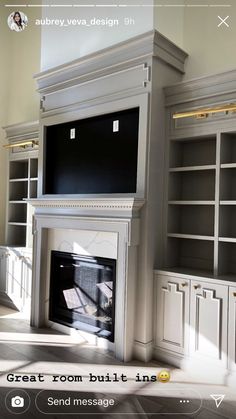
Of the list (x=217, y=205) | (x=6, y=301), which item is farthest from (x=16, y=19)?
(x=6, y=301)

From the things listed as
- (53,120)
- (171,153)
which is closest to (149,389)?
(171,153)

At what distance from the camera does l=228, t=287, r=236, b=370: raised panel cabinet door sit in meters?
2.17

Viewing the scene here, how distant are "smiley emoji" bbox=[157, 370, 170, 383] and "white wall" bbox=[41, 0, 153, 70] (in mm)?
2280

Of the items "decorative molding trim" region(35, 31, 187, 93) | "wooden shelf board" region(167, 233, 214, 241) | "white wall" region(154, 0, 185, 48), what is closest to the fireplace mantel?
"wooden shelf board" region(167, 233, 214, 241)

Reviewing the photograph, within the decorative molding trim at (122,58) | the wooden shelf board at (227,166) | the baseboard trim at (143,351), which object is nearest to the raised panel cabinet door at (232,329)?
the baseboard trim at (143,351)

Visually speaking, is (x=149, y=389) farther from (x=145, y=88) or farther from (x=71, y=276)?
(x=145, y=88)

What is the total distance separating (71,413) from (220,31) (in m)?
2.72

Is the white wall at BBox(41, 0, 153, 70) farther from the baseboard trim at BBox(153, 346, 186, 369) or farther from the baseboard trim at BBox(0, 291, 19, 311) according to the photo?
the baseboard trim at BBox(0, 291, 19, 311)

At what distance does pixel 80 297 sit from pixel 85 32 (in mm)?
2486

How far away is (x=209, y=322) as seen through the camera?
2297 millimetres

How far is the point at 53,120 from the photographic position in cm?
330

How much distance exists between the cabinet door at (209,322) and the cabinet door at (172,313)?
6cm

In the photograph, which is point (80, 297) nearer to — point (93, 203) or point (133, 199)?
point (93, 203)

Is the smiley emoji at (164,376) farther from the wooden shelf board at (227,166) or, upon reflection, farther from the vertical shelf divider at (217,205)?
the wooden shelf board at (227,166)
